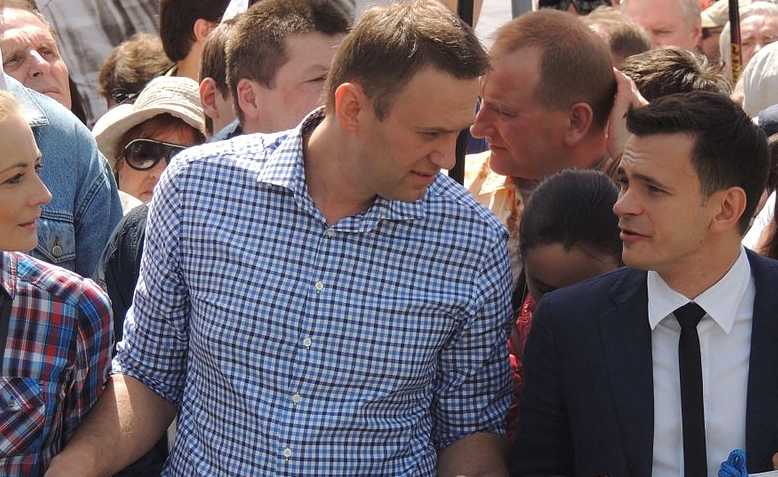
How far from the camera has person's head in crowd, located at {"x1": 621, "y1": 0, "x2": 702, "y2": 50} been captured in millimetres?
7086

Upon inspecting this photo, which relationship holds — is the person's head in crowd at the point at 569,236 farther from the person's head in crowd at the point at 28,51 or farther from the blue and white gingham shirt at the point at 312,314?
the person's head in crowd at the point at 28,51

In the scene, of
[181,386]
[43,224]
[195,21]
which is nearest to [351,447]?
[181,386]

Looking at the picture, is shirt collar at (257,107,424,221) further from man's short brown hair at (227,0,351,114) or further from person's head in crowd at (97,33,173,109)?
person's head in crowd at (97,33,173,109)

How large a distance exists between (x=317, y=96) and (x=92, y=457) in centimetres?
138

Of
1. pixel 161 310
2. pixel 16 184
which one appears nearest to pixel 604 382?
pixel 161 310

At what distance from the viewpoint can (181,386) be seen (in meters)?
3.24

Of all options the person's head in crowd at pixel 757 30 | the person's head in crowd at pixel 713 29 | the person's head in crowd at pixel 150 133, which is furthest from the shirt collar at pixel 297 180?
the person's head in crowd at pixel 713 29

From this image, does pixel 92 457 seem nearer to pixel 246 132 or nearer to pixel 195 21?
pixel 246 132

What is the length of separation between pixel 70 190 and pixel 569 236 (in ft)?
4.92

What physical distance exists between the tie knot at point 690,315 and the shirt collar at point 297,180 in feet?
2.10

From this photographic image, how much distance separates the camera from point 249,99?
12.8 feet

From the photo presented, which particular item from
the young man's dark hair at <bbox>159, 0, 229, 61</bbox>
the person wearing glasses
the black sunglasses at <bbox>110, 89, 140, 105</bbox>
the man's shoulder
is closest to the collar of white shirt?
the man's shoulder

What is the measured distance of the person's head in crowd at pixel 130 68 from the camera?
19.2 feet

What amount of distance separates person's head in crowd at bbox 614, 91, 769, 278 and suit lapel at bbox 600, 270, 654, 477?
0.36 ft
